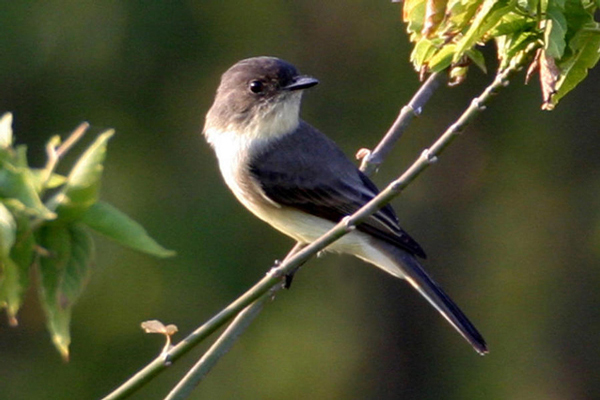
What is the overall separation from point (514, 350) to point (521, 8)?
7802 mm

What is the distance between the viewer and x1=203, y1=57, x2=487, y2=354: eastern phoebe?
4723mm

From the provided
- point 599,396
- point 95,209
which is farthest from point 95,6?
point 95,209

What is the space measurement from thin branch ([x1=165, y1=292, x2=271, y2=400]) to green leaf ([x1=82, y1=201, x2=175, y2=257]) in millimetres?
758

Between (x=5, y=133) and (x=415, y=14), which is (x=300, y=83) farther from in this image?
(x=5, y=133)

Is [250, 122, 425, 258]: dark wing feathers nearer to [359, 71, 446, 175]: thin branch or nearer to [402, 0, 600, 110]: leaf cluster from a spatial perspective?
[359, 71, 446, 175]: thin branch

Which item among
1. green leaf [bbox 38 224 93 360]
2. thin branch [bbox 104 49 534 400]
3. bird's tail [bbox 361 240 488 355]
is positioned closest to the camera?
green leaf [bbox 38 224 93 360]

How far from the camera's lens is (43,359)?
895 centimetres

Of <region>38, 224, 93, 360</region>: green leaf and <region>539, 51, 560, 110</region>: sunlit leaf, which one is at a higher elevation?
<region>539, 51, 560, 110</region>: sunlit leaf

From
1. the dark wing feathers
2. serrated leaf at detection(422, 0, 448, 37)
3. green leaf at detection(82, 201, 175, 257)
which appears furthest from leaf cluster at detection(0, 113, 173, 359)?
the dark wing feathers

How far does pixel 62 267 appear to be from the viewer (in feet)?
5.75

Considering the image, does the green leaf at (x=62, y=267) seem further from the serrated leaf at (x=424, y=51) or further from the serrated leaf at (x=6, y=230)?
the serrated leaf at (x=424, y=51)

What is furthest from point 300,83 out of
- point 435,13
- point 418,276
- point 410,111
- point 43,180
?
point 43,180

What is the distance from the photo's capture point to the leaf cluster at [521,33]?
234cm

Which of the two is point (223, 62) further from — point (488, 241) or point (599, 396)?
point (599, 396)
